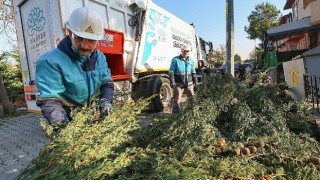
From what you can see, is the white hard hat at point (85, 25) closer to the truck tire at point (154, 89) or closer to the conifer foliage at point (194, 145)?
the conifer foliage at point (194, 145)

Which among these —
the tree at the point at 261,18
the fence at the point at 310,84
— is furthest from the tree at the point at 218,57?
the fence at the point at 310,84

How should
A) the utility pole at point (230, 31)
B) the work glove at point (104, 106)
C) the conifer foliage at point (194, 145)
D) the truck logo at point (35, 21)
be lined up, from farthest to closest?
1. the utility pole at point (230, 31)
2. the truck logo at point (35, 21)
3. the work glove at point (104, 106)
4. the conifer foliage at point (194, 145)

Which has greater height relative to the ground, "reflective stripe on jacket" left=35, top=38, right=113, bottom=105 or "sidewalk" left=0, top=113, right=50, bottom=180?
"reflective stripe on jacket" left=35, top=38, right=113, bottom=105

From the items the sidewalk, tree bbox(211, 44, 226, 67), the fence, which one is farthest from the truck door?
tree bbox(211, 44, 226, 67)

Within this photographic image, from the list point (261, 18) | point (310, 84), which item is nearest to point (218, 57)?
point (261, 18)

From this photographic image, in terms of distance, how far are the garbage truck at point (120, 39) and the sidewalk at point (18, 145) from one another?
74 centimetres

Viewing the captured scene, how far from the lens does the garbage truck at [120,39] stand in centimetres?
589

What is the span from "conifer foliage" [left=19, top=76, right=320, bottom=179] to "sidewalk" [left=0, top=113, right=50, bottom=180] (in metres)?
2.25

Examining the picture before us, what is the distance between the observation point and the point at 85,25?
2.33 meters

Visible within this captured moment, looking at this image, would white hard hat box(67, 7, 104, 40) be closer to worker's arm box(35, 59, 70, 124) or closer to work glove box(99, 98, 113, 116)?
worker's arm box(35, 59, 70, 124)

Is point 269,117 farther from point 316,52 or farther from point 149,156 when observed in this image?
point 316,52

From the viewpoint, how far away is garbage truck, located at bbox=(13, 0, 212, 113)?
5.89m

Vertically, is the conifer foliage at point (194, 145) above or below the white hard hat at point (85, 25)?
below

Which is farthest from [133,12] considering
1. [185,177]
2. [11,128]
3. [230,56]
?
[185,177]
